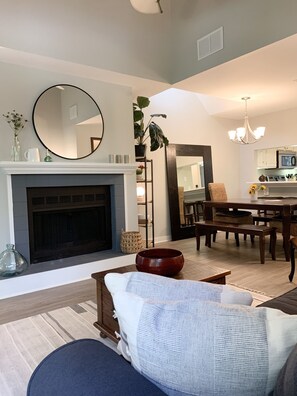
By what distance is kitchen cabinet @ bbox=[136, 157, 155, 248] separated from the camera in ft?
16.0

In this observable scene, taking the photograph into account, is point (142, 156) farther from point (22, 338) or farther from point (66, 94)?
point (22, 338)

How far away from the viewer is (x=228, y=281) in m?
3.28

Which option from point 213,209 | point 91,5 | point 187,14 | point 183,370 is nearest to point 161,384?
point 183,370

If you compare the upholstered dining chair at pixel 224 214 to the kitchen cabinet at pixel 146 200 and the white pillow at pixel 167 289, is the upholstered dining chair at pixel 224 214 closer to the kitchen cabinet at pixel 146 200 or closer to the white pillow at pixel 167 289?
the kitchen cabinet at pixel 146 200

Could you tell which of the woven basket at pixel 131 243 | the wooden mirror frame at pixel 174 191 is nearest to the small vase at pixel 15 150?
A: the woven basket at pixel 131 243

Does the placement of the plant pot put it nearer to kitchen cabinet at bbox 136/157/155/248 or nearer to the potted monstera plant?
the potted monstera plant

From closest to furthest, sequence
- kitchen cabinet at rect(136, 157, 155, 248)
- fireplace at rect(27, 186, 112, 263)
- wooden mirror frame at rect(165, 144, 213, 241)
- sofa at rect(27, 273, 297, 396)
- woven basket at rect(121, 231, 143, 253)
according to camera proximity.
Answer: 1. sofa at rect(27, 273, 297, 396)
2. fireplace at rect(27, 186, 112, 263)
3. woven basket at rect(121, 231, 143, 253)
4. kitchen cabinet at rect(136, 157, 155, 248)
5. wooden mirror frame at rect(165, 144, 213, 241)

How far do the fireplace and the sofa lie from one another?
2853mm

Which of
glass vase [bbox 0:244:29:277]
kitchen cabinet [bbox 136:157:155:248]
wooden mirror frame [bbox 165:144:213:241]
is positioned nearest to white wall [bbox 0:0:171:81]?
kitchen cabinet [bbox 136:157:155:248]

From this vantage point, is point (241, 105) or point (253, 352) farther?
point (241, 105)

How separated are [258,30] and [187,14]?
1.17m

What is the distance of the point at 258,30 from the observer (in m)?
3.12

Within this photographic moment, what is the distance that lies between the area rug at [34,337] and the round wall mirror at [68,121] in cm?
190

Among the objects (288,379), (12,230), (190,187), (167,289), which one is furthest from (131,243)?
(288,379)
